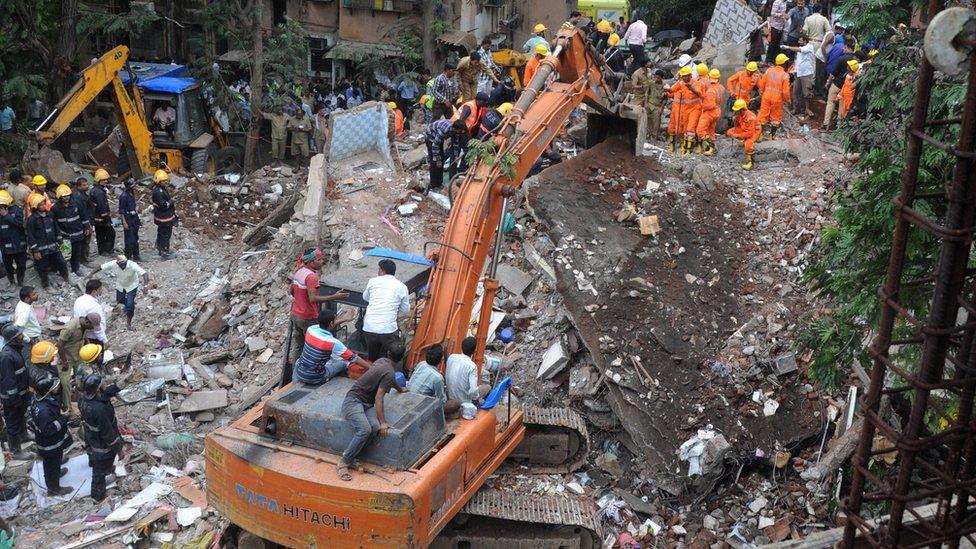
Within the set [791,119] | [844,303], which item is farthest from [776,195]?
[844,303]

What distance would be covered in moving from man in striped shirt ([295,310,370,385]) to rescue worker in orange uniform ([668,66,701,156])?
8836 millimetres

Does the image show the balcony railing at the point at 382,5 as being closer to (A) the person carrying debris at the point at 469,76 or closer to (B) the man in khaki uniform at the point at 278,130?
(B) the man in khaki uniform at the point at 278,130

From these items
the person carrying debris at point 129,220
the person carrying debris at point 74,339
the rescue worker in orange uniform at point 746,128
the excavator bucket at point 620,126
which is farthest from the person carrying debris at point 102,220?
the rescue worker in orange uniform at point 746,128

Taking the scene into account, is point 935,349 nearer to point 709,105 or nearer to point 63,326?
point 709,105

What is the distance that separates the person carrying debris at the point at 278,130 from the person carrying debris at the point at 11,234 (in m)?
6.81

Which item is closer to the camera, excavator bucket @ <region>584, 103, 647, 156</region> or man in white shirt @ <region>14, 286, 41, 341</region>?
man in white shirt @ <region>14, 286, 41, 341</region>

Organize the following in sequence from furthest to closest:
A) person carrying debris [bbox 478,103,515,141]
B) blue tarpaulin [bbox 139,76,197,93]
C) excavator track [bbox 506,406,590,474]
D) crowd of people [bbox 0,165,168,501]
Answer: blue tarpaulin [bbox 139,76,197,93], person carrying debris [bbox 478,103,515,141], crowd of people [bbox 0,165,168,501], excavator track [bbox 506,406,590,474]

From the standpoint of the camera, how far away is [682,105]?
15008 millimetres

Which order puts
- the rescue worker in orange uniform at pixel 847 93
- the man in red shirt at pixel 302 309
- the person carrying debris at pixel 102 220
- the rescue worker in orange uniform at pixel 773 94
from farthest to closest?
1. the person carrying debris at pixel 102 220
2. the rescue worker in orange uniform at pixel 847 93
3. the rescue worker in orange uniform at pixel 773 94
4. the man in red shirt at pixel 302 309

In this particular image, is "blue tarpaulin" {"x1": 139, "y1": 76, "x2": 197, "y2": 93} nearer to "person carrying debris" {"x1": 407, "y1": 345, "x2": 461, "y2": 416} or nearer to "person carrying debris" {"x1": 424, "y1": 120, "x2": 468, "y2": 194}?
"person carrying debris" {"x1": 424, "y1": 120, "x2": 468, "y2": 194}

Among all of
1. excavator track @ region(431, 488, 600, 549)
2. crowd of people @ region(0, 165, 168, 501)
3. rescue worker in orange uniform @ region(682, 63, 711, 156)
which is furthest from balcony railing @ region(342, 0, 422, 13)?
Result: excavator track @ region(431, 488, 600, 549)

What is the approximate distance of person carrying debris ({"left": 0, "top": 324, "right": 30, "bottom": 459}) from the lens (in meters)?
10.4

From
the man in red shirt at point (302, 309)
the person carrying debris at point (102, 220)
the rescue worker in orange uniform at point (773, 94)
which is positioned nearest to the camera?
the man in red shirt at point (302, 309)

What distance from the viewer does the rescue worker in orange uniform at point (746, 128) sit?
14.5 m
